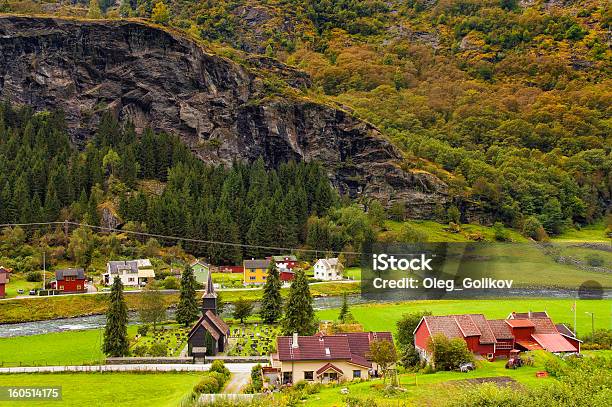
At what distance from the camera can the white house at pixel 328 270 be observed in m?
96.6

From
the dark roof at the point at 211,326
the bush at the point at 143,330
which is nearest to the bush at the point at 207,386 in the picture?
the dark roof at the point at 211,326

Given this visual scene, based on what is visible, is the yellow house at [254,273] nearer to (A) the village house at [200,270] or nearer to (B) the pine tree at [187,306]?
(A) the village house at [200,270]

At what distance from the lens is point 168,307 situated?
262 ft

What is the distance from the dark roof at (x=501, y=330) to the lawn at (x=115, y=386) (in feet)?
68.5

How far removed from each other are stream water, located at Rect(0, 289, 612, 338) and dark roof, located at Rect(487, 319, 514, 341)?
3214 centimetres

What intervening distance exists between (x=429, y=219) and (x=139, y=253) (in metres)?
67.5

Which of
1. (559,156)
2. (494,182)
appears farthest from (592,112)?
(494,182)

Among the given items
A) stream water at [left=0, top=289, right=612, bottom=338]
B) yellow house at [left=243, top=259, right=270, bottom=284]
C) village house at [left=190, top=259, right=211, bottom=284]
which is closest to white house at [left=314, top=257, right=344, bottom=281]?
stream water at [left=0, top=289, right=612, bottom=338]

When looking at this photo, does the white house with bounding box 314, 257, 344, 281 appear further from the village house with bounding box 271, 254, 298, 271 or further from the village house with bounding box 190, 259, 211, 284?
the village house with bounding box 190, 259, 211, 284

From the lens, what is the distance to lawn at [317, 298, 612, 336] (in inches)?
2551

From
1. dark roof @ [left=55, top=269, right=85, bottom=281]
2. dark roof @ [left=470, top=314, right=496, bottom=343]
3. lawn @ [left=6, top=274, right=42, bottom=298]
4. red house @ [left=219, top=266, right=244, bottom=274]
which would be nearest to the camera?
dark roof @ [left=470, top=314, right=496, bottom=343]

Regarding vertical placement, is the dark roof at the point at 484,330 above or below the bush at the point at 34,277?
below

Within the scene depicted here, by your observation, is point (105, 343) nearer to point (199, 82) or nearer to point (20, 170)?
point (20, 170)

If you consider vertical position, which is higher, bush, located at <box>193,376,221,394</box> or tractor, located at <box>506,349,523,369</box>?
tractor, located at <box>506,349,523,369</box>
